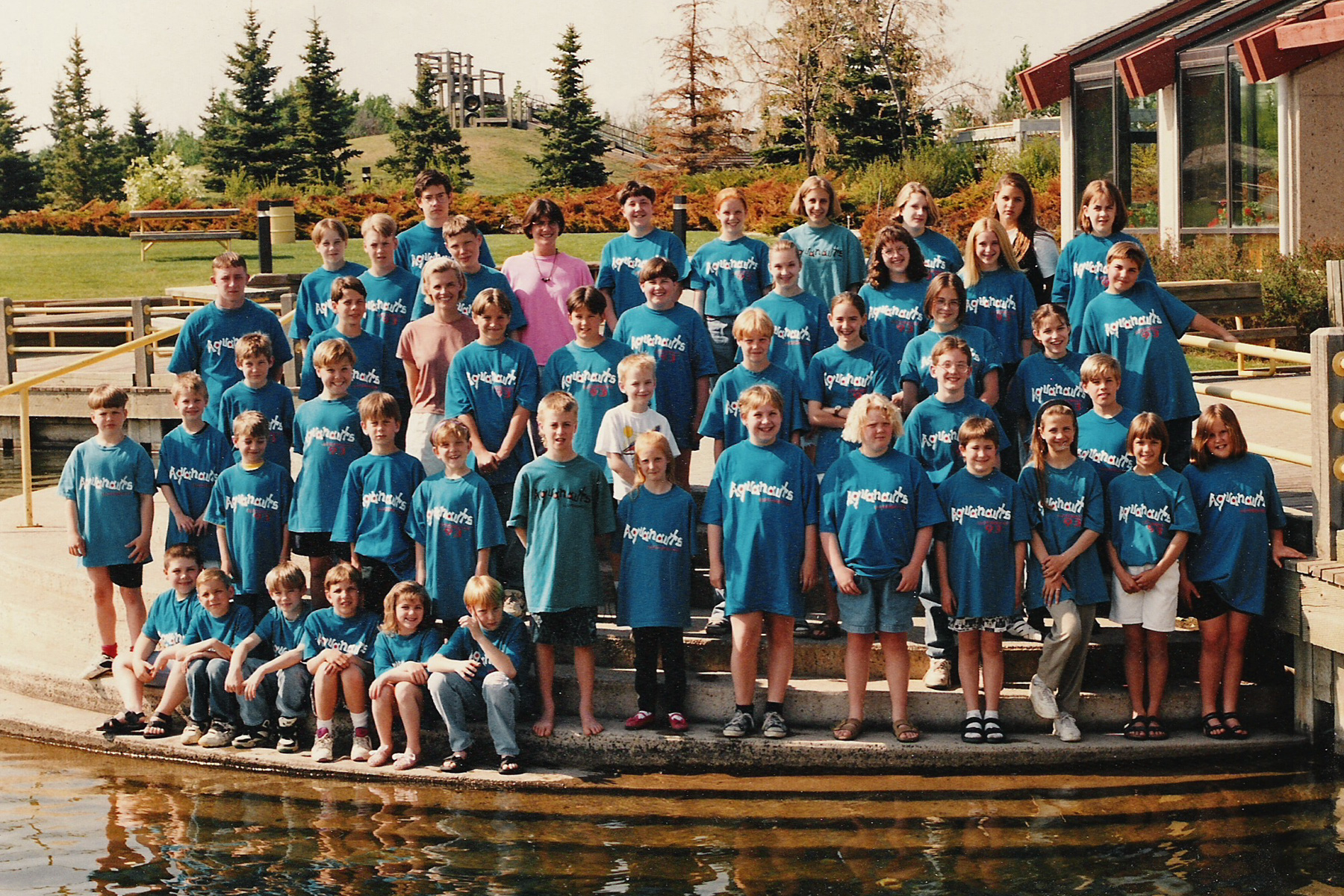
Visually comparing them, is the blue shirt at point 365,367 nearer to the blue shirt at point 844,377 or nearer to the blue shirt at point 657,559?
the blue shirt at point 657,559

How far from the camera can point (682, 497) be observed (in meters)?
6.96

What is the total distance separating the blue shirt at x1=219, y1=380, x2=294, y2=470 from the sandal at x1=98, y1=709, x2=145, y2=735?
145 centimetres

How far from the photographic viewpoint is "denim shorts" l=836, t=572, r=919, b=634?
6762mm

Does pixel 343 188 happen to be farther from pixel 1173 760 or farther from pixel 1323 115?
pixel 1173 760

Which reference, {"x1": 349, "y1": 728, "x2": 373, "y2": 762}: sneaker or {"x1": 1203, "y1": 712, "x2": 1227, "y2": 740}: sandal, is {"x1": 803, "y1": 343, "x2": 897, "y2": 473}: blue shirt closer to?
{"x1": 1203, "y1": 712, "x2": 1227, "y2": 740}: sandal

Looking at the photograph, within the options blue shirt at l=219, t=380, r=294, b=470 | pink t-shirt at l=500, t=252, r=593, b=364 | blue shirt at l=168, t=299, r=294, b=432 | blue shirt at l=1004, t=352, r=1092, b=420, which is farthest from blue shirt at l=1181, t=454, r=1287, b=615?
blue shirt at l=168, t=299, r=294, b=432

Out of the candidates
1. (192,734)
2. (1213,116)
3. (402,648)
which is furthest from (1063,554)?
(1213,116)

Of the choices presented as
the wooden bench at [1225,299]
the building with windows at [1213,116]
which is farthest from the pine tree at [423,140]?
the wooden bench at [1225,299]

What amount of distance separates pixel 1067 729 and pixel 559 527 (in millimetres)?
2617

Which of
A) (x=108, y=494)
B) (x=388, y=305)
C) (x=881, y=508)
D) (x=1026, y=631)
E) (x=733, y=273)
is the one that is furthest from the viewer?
(x=388, y=305)

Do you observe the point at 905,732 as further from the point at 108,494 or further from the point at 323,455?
the point at 108,494

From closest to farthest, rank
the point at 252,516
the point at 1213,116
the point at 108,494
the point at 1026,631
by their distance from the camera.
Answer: the point at 1026,631
the point at 252,516
the point at 108,494
the point at 1213,116

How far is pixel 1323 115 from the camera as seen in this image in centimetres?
1898

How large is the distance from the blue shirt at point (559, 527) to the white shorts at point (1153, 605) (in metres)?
2.57
